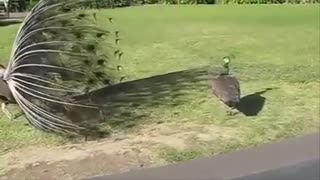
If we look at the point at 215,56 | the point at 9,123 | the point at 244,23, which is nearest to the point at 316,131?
the point at 9,123

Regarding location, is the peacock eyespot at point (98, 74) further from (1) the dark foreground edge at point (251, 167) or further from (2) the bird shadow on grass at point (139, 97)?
(1) the dark foreground edge at point (251, 167)

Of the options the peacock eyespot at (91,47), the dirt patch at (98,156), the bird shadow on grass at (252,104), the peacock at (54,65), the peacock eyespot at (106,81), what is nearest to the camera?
the dirt patch at (98,156)

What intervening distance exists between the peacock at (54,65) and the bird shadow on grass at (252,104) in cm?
188

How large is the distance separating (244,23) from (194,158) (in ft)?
37.4

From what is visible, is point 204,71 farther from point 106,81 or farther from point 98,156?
point 98,156

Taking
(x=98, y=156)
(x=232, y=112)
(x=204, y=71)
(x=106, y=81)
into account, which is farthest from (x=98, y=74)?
(x=204, y=71)

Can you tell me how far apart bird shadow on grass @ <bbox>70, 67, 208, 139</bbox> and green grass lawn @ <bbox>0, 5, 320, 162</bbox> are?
0.05 feet

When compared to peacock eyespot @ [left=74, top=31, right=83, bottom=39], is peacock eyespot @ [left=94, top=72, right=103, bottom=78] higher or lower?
lower

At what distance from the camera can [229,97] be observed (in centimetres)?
830

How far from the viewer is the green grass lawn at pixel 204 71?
26.3ft

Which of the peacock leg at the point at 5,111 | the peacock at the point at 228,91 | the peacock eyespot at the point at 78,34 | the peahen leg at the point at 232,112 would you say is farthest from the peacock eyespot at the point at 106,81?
the peahen leg at the point at 232,112

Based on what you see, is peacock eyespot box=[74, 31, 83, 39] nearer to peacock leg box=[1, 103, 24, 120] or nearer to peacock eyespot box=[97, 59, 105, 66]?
peacock eyespot box=[97, 59, 105, 66]

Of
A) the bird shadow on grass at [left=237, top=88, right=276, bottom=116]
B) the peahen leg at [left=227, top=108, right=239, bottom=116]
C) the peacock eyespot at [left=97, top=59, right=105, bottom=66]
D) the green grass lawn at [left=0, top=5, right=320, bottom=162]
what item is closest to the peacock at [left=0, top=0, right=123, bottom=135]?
the peacock eyespot at [left=97, top=59, right=105, bottom=66]

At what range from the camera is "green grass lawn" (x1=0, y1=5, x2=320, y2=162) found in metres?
8.01
